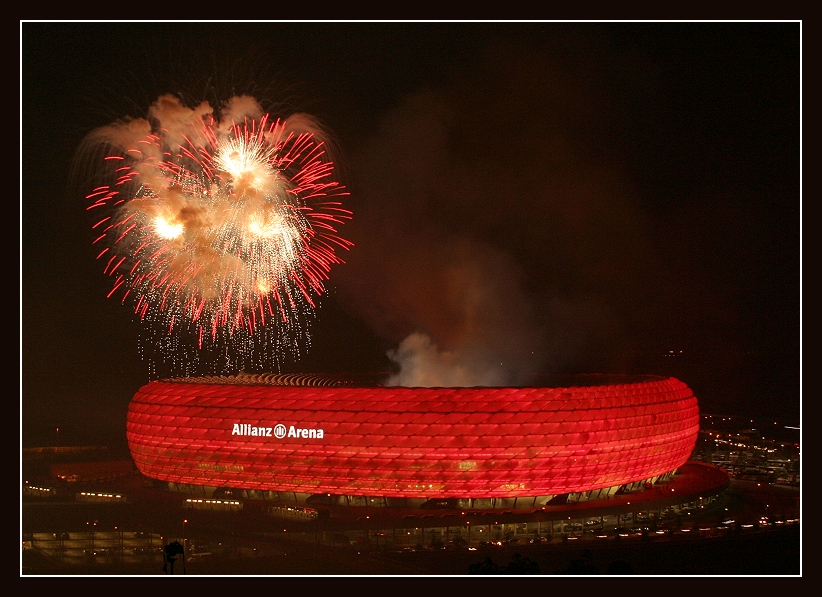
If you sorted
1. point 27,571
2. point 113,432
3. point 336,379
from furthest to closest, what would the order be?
point 113,432
point 336,379
point 27,571

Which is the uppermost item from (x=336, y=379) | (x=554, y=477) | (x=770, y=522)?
(x=336, y=379)

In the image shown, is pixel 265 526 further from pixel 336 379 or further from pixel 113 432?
pixel 113 432

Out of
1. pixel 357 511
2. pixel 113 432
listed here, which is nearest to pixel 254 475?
pixel 357 511

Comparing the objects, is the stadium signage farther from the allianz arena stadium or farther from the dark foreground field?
the dark foreground field

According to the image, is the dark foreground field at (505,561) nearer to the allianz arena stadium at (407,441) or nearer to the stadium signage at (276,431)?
the allianz arena stadium at (407,441)

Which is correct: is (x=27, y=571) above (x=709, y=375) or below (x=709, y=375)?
below

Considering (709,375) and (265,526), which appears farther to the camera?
(709,375)

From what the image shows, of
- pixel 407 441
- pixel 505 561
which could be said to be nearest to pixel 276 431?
pixel 407 441
